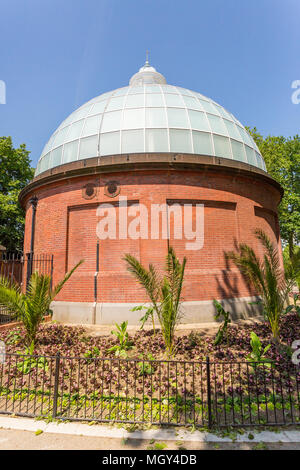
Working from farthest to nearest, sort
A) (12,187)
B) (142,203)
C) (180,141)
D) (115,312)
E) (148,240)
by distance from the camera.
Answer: (12,187) → (180,141) → (142,203) → (148,240) → (115,312)

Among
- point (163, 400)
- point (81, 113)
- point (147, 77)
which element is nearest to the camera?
point (163, 400)

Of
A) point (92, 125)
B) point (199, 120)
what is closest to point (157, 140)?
point (199, 120)

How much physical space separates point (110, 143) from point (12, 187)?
15.7m

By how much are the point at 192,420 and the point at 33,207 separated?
11.9 meters

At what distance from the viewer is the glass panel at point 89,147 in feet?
39.7

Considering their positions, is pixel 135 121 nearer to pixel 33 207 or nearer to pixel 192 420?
pixel 33 207

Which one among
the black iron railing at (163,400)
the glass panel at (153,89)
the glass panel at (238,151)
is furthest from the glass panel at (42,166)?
the black iron railing at (163,400)

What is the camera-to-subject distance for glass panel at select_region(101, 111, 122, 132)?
12.3 m

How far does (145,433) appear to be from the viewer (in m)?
3.83

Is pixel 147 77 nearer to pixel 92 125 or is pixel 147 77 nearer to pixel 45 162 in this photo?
pixel 92 125

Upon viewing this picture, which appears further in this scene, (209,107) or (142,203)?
(209,107)

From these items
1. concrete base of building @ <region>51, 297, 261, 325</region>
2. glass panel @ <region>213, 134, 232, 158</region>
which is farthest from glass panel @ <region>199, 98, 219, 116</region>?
concrete base of building @ <region>51, 297, 261, 325</region>

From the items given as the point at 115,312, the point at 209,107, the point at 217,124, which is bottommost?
the point at 115,312
